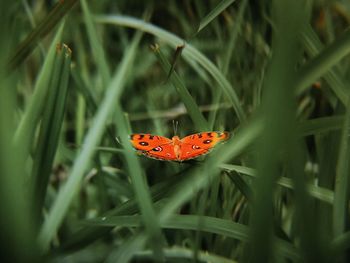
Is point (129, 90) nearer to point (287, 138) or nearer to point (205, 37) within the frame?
point (205, 37)

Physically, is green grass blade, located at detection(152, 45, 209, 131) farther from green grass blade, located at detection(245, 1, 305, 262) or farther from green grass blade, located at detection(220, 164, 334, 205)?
green grass blade, located at detection(245, 1, 305, 262)

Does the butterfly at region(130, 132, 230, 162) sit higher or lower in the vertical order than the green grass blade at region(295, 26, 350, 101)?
lower

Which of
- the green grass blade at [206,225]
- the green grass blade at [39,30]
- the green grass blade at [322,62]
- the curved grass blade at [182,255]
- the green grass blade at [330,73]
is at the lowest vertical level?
the curved grass blade at [182,255]

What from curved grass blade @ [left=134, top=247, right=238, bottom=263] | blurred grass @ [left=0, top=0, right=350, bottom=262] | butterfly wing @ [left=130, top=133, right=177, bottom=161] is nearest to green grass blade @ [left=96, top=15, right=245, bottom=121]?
blurred grass @ [left=0, top=0, right=350, bottom=262]

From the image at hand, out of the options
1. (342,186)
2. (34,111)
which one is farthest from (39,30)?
(342,186)

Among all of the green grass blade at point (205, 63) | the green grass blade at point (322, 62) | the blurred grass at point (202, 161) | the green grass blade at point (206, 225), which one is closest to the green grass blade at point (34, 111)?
the blurred grass at point (202, 161)

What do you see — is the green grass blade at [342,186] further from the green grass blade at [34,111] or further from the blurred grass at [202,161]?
the green grass blade at [34,111]

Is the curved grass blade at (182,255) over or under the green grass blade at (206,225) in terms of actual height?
under

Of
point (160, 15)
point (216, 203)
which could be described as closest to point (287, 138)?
point (216, 203)

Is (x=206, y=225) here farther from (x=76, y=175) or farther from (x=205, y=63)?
(x=205, y=63)
